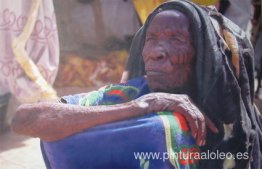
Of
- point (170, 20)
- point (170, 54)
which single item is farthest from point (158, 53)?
point (170, 20)

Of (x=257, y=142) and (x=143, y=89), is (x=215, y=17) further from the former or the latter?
(x=257, y=142)

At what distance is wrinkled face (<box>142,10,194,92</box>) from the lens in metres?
2.00

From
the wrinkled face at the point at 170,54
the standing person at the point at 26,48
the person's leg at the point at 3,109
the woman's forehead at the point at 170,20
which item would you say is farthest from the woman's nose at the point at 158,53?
the person's leg at the point at 3,109

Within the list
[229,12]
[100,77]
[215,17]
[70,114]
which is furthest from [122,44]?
[70,114]

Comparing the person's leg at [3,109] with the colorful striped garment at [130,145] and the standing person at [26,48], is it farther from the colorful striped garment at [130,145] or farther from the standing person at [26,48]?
the colorful striped garment at [130,145]

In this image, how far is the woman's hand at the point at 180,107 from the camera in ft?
5.77

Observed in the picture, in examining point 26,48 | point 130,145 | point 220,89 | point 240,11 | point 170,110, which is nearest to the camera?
point 130,145

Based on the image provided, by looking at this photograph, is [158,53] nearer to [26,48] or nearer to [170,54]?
[170,54]

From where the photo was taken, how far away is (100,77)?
5879 mm

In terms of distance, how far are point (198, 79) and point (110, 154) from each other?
22.5 inches

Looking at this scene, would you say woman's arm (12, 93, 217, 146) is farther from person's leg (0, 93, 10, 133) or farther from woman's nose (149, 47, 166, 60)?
person's leg (0, 93, 10, 133)

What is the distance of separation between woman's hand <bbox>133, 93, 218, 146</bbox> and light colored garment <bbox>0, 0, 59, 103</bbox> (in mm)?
2576

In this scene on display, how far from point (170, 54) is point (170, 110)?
12.6 inches

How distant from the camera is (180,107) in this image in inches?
70.2
